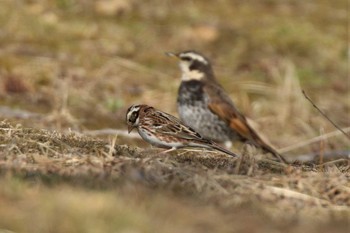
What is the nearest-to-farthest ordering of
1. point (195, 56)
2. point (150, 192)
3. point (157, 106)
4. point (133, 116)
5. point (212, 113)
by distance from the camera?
point (150, 192), point (133, 116), point (212, 113), point (195, 56), point (157, 106)

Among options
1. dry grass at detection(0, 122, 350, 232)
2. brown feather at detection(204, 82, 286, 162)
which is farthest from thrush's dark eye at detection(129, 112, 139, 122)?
brown feather at detection(204, 82, 286, 162)

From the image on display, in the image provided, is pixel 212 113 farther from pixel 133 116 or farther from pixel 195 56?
pixel 133 116

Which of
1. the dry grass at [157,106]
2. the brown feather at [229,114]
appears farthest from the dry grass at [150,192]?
the brown feather at [229,114]

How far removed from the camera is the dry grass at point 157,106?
17.5 ft

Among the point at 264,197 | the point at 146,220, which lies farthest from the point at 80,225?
the point at 264,197

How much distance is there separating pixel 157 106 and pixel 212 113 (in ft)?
6.08

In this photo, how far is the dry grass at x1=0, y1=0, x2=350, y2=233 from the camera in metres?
5.34

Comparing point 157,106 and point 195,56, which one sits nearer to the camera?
point 195,56

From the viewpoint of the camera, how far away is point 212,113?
480 inches

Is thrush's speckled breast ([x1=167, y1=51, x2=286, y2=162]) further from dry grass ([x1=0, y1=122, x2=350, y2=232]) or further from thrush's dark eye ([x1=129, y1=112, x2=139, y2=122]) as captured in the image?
dry grass ([x1=0, y1=122, x2=350, y2=232])

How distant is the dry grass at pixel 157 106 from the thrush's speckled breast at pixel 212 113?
2.50 ft

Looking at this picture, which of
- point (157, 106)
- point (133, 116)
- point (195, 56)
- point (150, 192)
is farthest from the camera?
point (157, 106)

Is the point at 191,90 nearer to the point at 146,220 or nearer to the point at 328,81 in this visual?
the point at 328,81

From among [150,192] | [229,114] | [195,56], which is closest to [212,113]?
[229,114]
